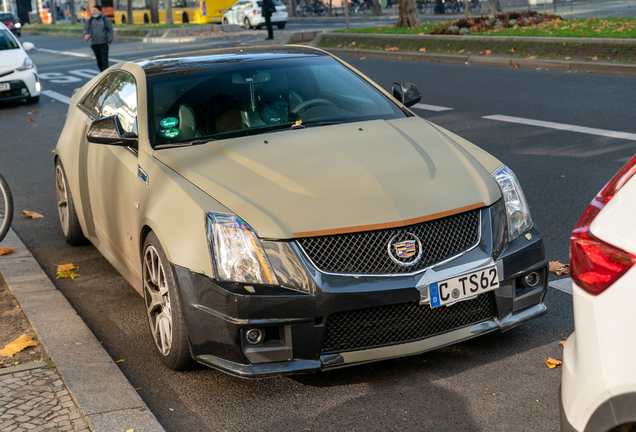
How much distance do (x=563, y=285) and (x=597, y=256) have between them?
2840mm

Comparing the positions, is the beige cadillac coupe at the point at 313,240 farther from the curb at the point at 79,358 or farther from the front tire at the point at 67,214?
the front tire at the point at 67,214

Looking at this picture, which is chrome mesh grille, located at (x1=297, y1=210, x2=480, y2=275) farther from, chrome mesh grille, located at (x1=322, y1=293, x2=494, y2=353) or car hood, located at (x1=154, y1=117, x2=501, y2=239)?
chrome mesh grille, located at (x1=322, y1=293, x2=494, y2=353)

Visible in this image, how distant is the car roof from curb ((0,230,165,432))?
160 centimetres

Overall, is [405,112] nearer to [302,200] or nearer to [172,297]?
[302,200]

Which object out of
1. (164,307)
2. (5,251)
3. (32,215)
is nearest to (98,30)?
(32,215)

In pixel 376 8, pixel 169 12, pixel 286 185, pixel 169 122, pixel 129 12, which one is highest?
pixel 129 12

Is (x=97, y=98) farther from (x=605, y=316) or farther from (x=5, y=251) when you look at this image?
(x=605, y=316)

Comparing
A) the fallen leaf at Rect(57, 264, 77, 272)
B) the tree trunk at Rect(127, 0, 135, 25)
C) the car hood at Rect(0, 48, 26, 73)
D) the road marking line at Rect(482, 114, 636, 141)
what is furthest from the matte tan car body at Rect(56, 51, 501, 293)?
the tree trunk at Rect(127, 0, 135, 25)

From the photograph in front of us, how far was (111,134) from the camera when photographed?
4457mm

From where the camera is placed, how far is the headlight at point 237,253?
334 centimetres

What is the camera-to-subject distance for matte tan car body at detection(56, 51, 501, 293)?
3.45 metres

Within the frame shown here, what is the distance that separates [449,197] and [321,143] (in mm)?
920

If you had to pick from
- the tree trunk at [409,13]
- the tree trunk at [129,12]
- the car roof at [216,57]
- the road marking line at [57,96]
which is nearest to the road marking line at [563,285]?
the car roof at [216,57]

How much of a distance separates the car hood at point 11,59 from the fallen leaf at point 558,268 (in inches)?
524
